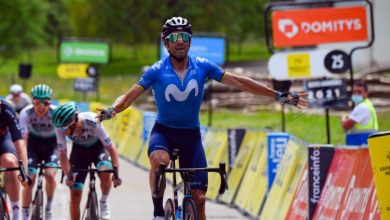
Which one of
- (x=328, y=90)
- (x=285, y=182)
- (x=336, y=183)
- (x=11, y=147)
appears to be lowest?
(x=285, y=182)

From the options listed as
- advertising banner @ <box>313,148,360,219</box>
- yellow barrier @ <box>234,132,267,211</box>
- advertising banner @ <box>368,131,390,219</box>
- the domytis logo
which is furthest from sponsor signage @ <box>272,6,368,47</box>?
advertising banner @ <box>368,131,390,219</box>

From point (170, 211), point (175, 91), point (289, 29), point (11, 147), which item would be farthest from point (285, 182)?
point (289, 29)

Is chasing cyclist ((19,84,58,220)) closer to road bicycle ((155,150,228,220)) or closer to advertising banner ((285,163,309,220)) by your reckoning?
advertising banner ((285,163,309,220))

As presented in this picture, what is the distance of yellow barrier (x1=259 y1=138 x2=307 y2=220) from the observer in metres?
14.0

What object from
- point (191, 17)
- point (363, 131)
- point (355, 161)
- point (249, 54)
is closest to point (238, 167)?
point (363, 131)

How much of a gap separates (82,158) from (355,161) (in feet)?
12.1

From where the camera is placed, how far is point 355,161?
37.4 feet

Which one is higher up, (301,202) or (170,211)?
(170,211)

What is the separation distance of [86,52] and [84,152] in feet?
122

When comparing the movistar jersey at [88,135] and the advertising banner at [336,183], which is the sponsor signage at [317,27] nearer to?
the movistar jersey at [88,135]

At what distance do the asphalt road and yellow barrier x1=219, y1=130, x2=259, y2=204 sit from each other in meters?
0.25

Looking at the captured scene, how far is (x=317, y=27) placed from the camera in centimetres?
2000

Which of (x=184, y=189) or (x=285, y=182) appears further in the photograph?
(x=285, y=182)

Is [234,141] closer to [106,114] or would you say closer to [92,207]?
[92,207]
